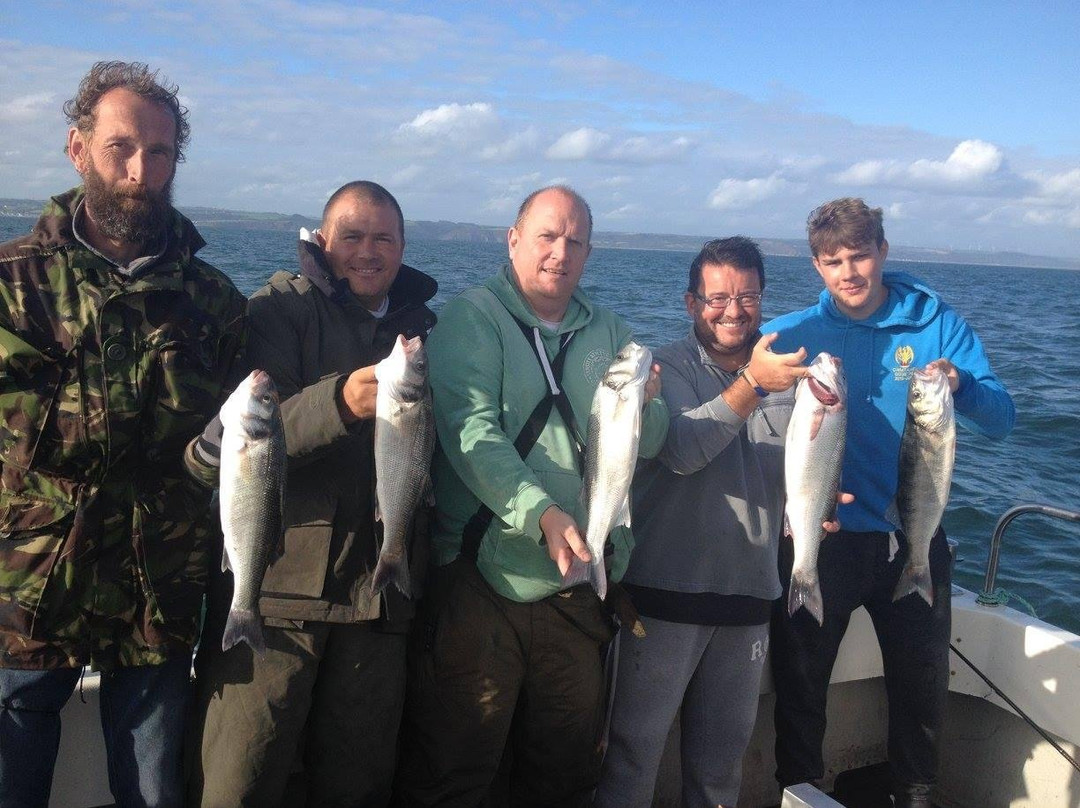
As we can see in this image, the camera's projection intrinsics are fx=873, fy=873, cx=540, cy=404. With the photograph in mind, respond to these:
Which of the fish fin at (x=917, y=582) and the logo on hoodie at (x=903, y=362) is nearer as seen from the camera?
the fish fin at (x=917, y=582)

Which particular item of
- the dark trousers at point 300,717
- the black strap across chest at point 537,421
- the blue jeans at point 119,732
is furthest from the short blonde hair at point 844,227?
the blue jeans at point 119,732

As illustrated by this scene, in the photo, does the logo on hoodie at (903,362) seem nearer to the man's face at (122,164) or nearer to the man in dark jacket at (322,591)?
the man in dark jacket at (322,591)

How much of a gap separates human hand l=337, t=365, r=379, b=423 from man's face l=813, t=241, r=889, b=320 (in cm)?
276

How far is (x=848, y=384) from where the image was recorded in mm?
5004

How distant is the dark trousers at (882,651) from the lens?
15.9 feet

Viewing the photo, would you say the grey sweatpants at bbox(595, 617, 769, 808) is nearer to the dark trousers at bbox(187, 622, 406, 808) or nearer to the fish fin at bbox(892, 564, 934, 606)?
the fish fin at bbox(892, 564, 934, 606)

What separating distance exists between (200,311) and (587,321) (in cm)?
182

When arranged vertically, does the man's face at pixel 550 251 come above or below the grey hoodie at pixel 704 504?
above

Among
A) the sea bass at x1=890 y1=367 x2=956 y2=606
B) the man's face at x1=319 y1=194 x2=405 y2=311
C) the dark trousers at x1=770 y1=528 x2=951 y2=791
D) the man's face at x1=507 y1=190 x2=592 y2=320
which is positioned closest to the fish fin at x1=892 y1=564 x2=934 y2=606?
the sea bass at x1=890 y1=367 x2=956 y2=606

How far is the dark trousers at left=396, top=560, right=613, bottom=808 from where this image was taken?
4.09 meters

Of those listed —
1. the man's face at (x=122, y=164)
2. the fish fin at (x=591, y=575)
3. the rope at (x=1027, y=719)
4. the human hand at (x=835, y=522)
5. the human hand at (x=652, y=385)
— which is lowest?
the rope at (x=1027, y=719)

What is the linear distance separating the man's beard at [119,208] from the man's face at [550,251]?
1633 millimetres

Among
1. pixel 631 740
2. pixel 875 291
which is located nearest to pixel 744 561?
pixel 631 740

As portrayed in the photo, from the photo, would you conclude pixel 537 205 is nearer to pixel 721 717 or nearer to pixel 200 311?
pixel 200 311
